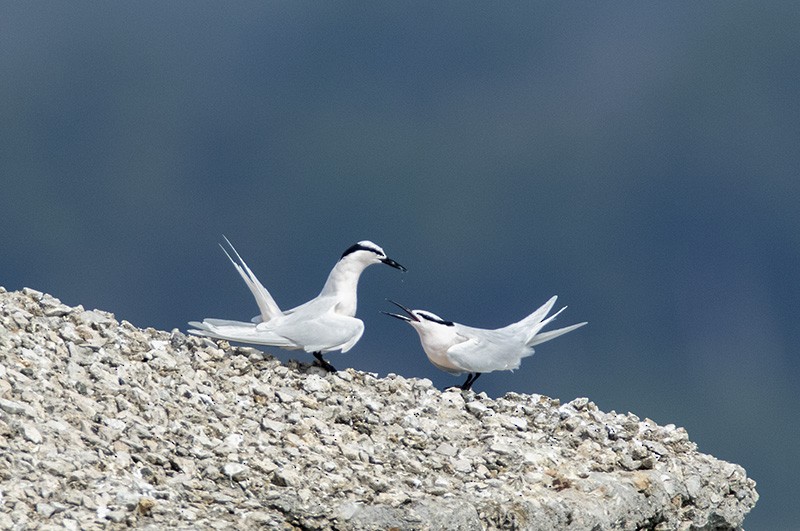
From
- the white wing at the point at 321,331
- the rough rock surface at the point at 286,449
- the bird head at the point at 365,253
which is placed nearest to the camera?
the rough rock surface at the point at 286,449

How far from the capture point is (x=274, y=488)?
7.30m

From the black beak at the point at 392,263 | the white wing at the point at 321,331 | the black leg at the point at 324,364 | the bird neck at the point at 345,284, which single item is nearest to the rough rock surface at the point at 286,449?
the black leg at the point at 324,364

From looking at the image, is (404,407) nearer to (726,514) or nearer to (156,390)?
(156,390)

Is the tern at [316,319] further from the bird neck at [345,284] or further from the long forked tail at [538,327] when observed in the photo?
the long forked tail at [538,327]

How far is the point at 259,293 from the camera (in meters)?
9.81

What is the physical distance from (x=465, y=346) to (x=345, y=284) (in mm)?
1125

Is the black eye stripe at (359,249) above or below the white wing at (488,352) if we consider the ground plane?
above

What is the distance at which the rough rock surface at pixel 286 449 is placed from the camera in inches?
272

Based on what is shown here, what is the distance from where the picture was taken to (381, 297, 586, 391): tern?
9.92m

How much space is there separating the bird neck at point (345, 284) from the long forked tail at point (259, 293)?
19.5 inches

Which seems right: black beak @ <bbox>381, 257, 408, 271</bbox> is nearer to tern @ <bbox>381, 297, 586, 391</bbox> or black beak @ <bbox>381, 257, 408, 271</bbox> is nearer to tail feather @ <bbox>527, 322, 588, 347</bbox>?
tern @ <bbox>381, 297, 586, 391</bbox>

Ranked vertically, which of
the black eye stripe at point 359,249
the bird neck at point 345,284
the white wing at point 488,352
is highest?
the black eye stripe at point 359,249

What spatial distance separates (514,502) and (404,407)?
1583 millimetres

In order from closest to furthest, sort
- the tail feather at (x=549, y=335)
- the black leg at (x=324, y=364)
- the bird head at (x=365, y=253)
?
1. the black leg at (x=324, y=364)
2. the bird head at (x=365, y=253)
3. the tail feather at (x=549, y=335)
